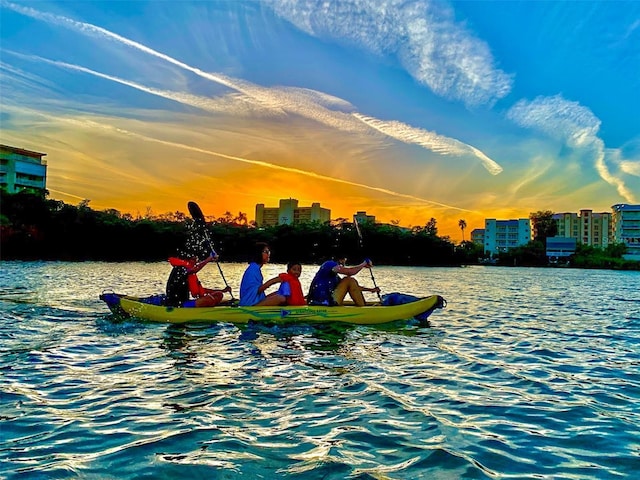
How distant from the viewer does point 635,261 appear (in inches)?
4321

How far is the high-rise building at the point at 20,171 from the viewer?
79062 millimetres

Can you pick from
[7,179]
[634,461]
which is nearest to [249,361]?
[634,461]

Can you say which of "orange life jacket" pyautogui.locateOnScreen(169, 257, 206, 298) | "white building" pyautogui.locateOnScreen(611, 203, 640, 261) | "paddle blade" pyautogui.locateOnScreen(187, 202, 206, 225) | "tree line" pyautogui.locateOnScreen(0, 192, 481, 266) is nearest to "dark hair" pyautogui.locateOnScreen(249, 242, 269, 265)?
"orange life jacket" pyautogui.locateOnScreen(169, 257, 206, 298)

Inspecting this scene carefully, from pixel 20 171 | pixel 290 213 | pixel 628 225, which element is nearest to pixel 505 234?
pixel 628 225

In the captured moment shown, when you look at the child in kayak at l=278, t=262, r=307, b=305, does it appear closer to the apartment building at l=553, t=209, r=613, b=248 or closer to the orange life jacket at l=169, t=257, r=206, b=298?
the orange life jacket at l=169, t=257, r=206, b=298

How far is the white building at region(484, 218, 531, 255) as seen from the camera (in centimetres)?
15350

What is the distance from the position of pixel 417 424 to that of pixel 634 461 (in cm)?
203

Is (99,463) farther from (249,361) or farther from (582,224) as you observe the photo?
(582,224)

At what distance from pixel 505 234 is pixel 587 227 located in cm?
2718

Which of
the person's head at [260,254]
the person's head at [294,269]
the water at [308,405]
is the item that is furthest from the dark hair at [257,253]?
the water at [308,405]

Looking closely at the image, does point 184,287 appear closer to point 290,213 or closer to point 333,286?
point 333,286

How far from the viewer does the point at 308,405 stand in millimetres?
6148

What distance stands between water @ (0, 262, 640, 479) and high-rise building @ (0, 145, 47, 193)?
7801 cm

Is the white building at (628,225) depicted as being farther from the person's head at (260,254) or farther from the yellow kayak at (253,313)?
the person's head at (260,254)
